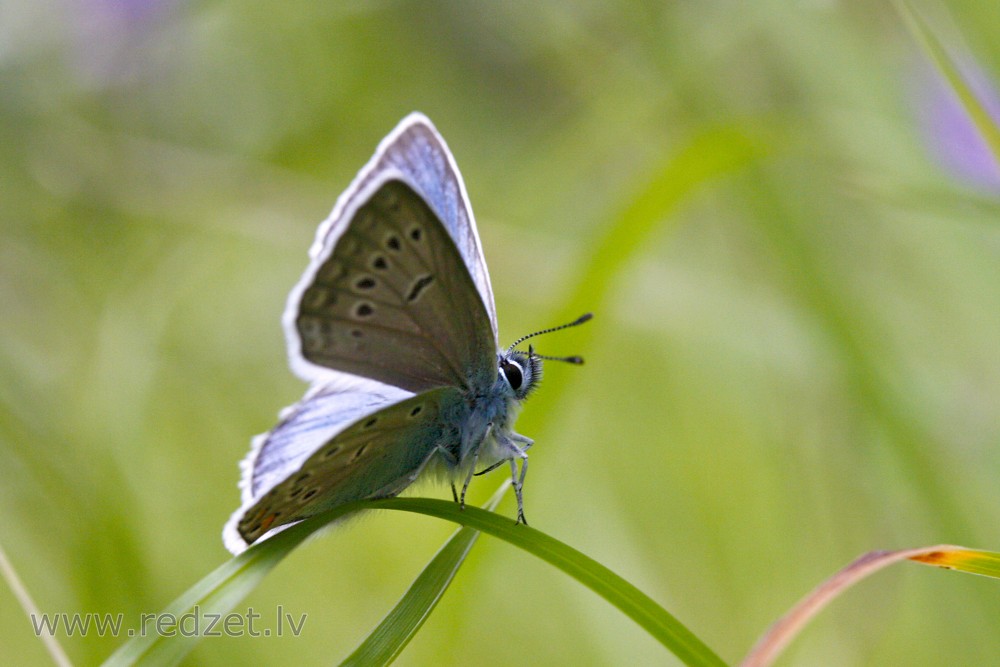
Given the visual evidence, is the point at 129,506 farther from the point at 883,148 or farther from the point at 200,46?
the point at 200,46

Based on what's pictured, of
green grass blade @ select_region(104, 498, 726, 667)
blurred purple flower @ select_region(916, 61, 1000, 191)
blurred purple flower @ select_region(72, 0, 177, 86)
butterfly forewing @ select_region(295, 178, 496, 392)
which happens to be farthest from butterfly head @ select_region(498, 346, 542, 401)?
blurred purple flower @ select_region(72, 0, 177, 86)

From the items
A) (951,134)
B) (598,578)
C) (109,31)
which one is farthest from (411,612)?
(109,31)

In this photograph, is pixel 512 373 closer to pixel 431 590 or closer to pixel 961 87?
pixel 431 590

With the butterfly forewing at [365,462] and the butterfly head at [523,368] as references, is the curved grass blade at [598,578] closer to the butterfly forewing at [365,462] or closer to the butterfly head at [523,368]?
the butterfly forewing at [365,462]

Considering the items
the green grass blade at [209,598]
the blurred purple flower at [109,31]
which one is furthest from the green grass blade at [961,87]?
the blurred purple flower at [109,31]

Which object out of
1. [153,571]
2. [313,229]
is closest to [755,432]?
[313,229]
